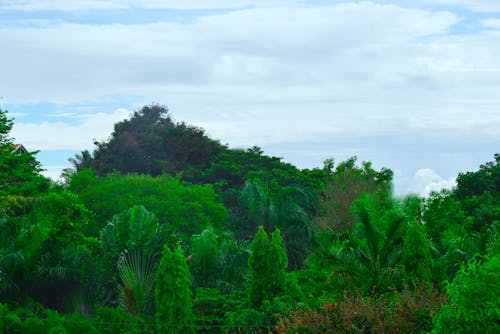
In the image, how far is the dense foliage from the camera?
14.2 m

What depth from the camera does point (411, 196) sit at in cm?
3122

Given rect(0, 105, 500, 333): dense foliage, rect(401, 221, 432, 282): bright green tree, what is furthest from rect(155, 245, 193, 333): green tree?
rect(401, 221, 432, 282): bright green tree

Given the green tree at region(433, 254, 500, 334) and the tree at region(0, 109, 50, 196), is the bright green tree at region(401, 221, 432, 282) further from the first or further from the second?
the tree at region(0, 109, 50, 196)

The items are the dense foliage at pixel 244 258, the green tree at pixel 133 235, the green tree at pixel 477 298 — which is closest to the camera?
the green tree at pixel 477 298

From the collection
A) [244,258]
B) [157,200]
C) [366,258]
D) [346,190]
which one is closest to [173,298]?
[244,258]

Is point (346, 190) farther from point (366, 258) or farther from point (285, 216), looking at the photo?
point (366, 258)

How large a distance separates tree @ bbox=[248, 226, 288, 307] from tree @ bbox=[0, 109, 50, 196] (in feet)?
60.5

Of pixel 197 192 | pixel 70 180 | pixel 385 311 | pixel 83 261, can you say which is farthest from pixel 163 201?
pixel 385 311

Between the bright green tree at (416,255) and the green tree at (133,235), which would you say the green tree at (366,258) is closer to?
the bright green tree at (416,255)

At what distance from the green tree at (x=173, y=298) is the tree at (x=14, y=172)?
54.4 ft

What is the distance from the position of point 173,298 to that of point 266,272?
314cm

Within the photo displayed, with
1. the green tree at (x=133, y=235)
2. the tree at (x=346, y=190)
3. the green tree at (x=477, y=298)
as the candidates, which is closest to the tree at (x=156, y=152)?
the tree at (x=346, y=190)

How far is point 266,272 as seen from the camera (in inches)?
972

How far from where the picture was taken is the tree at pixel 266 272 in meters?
24.6
